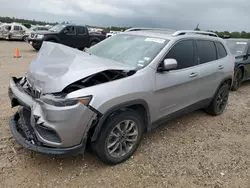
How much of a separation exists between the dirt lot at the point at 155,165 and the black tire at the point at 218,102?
735mm

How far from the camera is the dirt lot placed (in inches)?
108

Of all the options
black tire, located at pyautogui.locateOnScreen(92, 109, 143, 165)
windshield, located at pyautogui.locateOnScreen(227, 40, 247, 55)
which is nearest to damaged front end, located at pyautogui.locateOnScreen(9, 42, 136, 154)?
black tire, located at pyautogui.locateOnScreen(92, 109, 143, 165)

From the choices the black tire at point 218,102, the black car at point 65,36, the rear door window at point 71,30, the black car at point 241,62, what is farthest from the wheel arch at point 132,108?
the rear door window at point 71,30

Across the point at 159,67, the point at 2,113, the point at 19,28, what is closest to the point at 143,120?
the point at 159,67

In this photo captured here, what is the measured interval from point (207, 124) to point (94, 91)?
2918 millimetres

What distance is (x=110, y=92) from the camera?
105 inches

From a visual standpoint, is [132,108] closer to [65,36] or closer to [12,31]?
[65,36]

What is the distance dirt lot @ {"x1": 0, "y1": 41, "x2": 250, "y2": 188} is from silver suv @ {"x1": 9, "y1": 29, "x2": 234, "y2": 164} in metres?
0.29

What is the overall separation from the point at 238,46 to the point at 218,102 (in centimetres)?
386

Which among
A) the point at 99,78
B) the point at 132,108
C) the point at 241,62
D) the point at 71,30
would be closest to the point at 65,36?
the point at 71,30

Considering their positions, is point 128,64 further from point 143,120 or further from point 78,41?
point 78,41

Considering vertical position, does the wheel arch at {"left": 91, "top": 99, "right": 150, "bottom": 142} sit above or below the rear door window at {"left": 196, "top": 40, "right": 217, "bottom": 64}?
below

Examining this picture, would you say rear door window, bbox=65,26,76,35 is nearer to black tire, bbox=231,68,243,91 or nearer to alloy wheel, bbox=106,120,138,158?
black tire, bbox=231,68,243,91

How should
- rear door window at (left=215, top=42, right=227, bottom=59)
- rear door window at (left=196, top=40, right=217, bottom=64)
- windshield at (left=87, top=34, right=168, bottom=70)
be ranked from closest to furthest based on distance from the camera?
windshield at (left=87, top=34, right=168, bottom=70), rear door window at (left=196, top=40, right=217, bottom=64), rear door window at (left=215, top=42, right=227, bottom=59)
